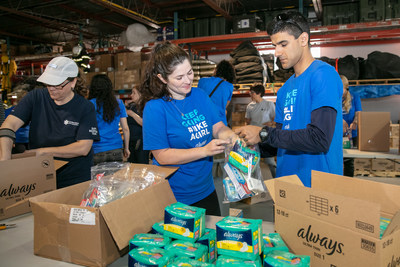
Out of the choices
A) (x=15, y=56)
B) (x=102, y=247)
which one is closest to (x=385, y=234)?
(x=102, y=247)

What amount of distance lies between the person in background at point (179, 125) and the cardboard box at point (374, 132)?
9.79 feet

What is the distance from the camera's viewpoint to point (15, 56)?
37.1 feet

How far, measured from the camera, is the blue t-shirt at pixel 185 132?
5.24 ft

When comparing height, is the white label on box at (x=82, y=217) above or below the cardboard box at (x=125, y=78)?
below

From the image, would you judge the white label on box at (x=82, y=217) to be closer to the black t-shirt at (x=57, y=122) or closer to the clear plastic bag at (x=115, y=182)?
the clear plastic bag at (x=115, y=182)

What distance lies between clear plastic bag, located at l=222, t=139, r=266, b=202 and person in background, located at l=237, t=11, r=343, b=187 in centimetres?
10

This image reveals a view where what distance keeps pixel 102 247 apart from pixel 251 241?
0.52 metres

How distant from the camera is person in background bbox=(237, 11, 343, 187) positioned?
1391mm

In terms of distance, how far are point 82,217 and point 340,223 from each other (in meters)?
0.84

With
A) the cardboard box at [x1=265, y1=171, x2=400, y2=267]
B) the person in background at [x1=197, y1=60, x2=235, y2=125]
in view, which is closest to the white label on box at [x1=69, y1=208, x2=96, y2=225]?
the cardboard box at [x1=265, y1=171, x2=400, y2=267]

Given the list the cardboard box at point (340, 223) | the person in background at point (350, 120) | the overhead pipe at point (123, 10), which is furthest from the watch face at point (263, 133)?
the overhead pipe at point (123, 10)

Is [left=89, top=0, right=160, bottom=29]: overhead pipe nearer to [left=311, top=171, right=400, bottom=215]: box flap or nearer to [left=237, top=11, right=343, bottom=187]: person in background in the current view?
[left=237, top=11, right=343, bottom=187]: person in background

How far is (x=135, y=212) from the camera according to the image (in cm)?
120

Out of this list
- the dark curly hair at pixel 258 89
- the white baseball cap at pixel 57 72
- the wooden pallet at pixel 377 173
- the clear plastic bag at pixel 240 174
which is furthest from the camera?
the dark curly hair at pixel 258 89
